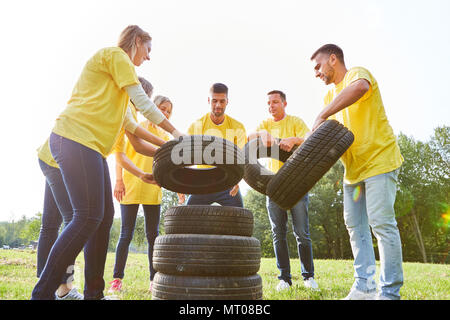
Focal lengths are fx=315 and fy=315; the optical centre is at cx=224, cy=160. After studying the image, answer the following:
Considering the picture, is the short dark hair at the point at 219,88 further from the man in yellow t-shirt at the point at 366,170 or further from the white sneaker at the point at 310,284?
the white sneaker at the point at 310,284

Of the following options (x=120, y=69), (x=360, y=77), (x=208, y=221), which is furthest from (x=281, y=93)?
(x=120, y=69)

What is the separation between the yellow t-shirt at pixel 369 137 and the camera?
3432 mm

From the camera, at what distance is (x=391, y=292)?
10.2 feet

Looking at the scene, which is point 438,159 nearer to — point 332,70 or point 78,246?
point 332,70

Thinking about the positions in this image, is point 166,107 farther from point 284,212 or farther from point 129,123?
point 284,212

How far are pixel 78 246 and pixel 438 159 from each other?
1543 inches

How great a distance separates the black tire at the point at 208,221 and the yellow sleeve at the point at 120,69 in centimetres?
140

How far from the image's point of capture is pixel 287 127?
5449mm

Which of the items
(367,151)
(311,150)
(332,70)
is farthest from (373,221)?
(332,70)

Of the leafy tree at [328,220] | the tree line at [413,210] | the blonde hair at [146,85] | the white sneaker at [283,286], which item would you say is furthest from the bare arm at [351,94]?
the leafy tree at [328,220]

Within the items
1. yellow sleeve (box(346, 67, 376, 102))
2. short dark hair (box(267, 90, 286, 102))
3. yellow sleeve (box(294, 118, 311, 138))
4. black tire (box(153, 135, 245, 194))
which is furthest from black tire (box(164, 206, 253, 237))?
short dark hair (box(267, 90, 286, 102))

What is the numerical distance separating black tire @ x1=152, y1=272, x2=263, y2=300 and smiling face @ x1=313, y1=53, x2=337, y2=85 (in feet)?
8.66

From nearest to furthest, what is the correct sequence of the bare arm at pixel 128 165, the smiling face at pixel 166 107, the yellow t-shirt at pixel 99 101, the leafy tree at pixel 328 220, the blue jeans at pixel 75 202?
the blue jeans at pixel 75 202, the yellow t-shirt at pixel 99 101, the bare arm at pixel 128 165, the smiling face at pixel 166 107, the leafy tree at pixel 328 220
